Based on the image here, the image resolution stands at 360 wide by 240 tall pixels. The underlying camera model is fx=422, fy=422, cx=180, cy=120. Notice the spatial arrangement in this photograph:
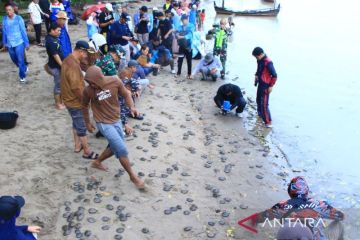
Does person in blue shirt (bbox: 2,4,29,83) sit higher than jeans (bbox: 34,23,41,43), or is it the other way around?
person in blue shirt (bbox: 2,4,29,83)

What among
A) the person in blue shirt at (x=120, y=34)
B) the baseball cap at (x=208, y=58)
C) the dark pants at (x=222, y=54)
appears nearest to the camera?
the person in blue shirt at (x=120, y=34)

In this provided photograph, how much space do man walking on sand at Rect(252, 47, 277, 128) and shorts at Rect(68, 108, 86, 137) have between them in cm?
442

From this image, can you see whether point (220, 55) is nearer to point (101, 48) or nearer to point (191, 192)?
point (101, 48)

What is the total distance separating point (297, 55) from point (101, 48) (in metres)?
12.2

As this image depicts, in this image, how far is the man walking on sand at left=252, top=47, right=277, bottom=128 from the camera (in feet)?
31.1

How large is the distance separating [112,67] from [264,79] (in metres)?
4.24

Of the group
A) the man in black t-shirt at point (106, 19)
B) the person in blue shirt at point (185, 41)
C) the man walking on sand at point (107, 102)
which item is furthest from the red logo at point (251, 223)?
the man in black t-shirt at point (106, 19)

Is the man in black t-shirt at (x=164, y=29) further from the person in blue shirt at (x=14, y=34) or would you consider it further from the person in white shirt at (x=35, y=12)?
the person in blue shirt at (x=14, y=34)

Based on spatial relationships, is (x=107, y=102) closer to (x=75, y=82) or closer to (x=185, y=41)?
(x=75, y=82)

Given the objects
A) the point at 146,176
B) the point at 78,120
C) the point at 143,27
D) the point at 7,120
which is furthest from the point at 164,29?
the point at 146,176

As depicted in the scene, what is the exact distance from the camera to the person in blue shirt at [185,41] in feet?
41.6

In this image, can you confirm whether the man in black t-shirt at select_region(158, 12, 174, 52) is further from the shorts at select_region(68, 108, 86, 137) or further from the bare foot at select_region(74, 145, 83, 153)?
the shorts at select_region(68, 108, 86, 137)

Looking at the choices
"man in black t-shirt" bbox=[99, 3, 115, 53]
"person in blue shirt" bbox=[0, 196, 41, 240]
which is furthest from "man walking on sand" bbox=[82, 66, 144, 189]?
"man in black t-shirt" bbox=[99, 3, 115, 53]

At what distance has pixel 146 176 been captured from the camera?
22.9ft
